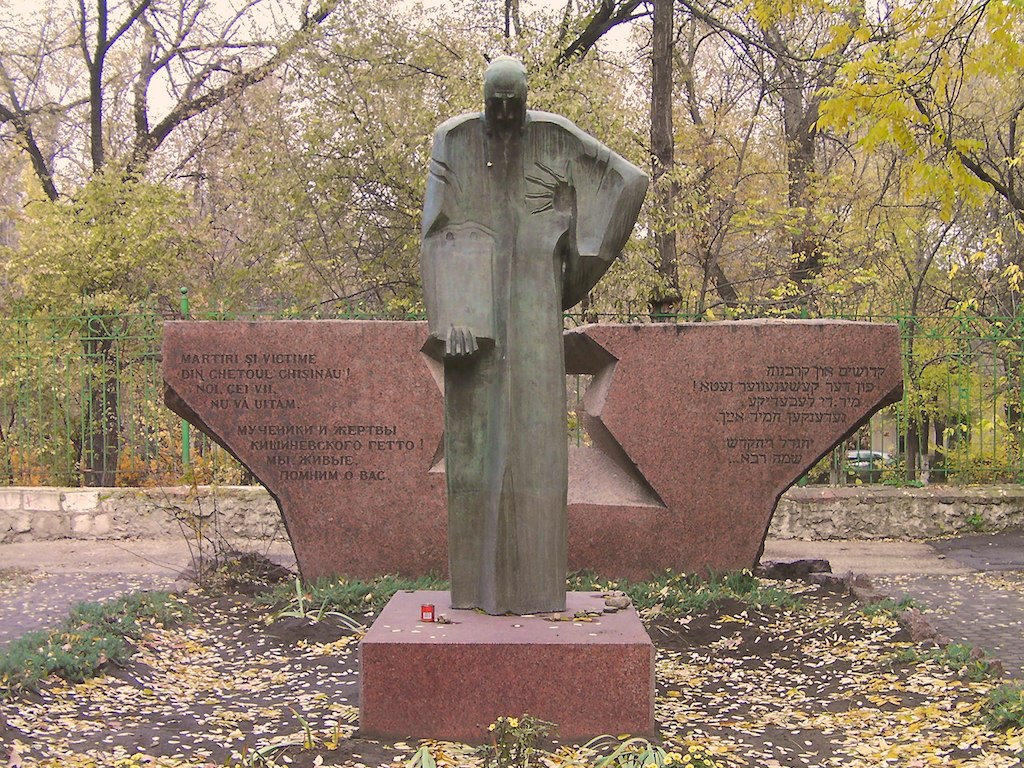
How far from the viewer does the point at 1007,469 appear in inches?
410

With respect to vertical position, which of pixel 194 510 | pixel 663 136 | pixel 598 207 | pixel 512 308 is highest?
pixel 663 136

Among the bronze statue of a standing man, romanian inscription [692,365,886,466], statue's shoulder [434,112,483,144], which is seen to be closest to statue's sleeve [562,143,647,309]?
the bronze statue of a standing man

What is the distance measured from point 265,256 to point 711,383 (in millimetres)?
8440

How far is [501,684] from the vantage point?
146 inches

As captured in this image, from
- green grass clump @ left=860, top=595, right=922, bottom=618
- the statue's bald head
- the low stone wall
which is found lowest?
green grass clump @ left=860, top=595, right=922, bottom=618

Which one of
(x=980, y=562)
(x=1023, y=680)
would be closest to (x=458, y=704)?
(x=1023, y=680)

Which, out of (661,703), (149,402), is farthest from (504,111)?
(149,402)

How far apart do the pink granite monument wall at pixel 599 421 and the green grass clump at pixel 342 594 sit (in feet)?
1.10

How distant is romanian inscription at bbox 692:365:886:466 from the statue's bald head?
3416 millimetres

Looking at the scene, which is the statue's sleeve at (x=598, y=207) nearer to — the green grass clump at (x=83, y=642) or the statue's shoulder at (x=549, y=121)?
the statue's shoulder at (x=549, y=121)

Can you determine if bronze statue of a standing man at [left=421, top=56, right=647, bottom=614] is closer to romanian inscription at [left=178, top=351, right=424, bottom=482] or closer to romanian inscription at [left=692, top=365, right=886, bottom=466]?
romanian inscription at [left=178, top=351, right=424, bottom=482]

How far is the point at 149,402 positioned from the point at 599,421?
511 centimetres

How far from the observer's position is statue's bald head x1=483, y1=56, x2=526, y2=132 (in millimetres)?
3975

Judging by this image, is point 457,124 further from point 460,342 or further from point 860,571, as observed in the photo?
point 860,571
